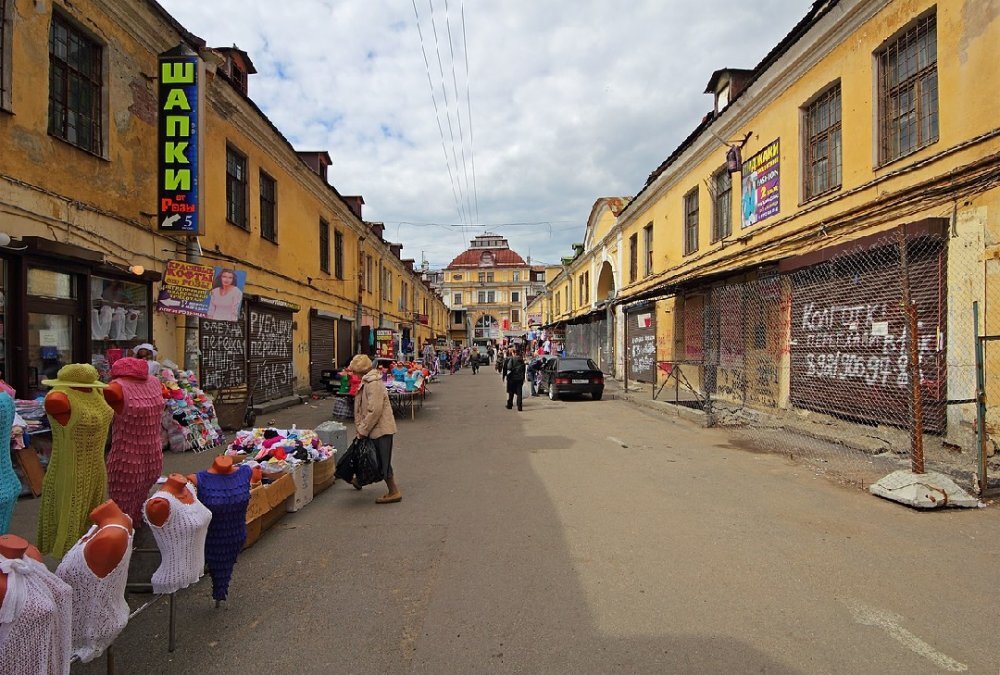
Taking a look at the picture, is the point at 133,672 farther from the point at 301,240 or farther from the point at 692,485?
the point at 301,240

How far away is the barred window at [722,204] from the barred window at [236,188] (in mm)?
11800

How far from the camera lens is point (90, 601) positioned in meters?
2.32

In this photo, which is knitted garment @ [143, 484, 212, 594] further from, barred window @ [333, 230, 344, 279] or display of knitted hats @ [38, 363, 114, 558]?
barred window @ [333, 230, 344, 279]

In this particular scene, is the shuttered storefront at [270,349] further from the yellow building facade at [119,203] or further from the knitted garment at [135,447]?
the knitted garment at [135,447]

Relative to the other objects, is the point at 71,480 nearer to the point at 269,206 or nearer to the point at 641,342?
the point at 269,206

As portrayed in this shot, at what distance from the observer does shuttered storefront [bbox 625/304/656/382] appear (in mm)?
19172

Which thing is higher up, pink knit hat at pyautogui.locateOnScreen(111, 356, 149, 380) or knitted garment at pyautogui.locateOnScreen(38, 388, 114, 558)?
pink knit hat at pyautogui.locateOnScreen(111, 356, 149, 380)

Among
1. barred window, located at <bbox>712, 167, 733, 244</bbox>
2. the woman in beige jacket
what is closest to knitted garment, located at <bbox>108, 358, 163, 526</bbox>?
the woman in beige jacket

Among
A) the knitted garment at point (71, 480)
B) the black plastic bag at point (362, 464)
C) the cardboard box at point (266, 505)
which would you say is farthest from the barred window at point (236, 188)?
the knitted garment at point (71, 480)

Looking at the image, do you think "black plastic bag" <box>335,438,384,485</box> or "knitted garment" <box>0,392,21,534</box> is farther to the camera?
"black plastic bag" <box>335,438,384,485</box>

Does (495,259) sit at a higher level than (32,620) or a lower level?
higher

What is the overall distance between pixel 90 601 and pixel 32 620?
1.45ft

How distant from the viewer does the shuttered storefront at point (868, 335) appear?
7.56m

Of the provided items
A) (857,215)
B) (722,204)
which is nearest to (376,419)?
(857,215)
